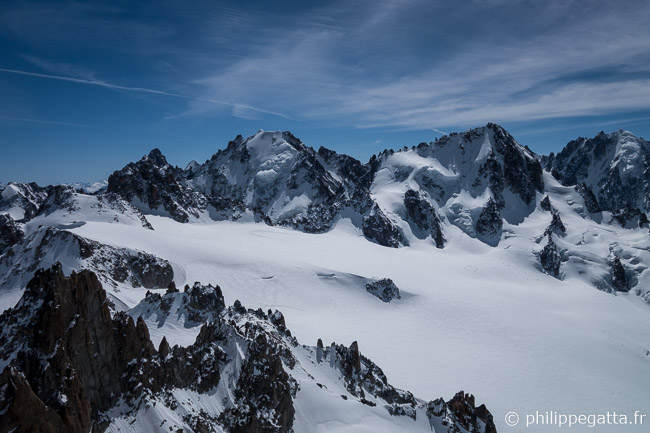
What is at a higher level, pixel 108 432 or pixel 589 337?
pixel 108 432

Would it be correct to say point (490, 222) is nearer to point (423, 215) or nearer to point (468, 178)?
point (468, 178)

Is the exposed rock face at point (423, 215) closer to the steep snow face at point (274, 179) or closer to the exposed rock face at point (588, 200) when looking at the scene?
the steep snow face at point (274, 179)

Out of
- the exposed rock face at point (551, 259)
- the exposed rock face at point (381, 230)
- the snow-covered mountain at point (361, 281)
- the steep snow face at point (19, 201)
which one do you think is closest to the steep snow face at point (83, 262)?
the snow-covered mountain at point (361, 281)

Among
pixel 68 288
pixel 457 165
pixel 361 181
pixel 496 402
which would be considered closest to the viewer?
pixel 68 288

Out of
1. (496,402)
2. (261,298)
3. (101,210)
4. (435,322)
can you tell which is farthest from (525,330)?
(101,210)

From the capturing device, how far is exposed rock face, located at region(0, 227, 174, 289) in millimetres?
41719

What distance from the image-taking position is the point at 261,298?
180ft

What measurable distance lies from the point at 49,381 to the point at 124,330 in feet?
18.0

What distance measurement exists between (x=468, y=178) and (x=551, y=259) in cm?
3680

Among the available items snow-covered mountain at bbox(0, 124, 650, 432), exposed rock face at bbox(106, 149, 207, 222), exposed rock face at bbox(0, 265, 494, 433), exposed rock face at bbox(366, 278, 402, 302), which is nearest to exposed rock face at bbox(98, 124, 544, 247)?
exposed rock face at bbox(106, 149, 207, 222)

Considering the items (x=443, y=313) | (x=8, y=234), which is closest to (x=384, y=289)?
(x=443, y=313)

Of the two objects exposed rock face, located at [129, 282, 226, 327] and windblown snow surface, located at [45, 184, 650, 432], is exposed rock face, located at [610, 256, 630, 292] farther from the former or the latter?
exposed rock face, located at [129, 282, 226, 327]

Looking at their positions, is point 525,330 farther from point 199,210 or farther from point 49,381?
point 199,210

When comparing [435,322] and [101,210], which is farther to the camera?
[101,210]
